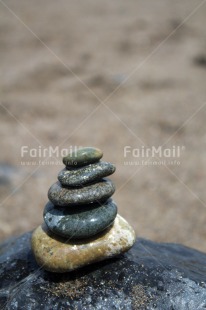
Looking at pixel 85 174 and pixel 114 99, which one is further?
pixel 114 99

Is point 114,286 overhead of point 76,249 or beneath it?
beneath

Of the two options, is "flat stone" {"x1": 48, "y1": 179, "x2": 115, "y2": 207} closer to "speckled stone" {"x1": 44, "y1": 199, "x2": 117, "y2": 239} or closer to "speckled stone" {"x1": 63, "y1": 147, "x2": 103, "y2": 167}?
"speckled stone" {"x1": 44, "y1": 199, "x2": 117, "y2": 239}

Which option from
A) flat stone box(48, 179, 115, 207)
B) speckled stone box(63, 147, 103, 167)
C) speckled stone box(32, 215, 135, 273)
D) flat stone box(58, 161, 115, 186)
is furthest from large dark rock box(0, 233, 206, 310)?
speckled stone box(63, 147, 103, 167)

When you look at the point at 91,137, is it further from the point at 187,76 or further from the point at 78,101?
the point at 187,76

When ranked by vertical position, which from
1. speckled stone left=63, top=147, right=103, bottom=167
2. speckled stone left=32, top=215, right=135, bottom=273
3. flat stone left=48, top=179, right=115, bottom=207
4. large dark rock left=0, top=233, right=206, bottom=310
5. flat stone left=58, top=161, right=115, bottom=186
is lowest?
large dark rock left=0, top=233, right=206, bottom=310

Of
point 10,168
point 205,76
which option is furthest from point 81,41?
point 10,168

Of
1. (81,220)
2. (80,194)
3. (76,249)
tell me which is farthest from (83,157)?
(76,249)

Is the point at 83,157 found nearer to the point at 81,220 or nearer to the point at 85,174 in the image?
the point at 85,174
